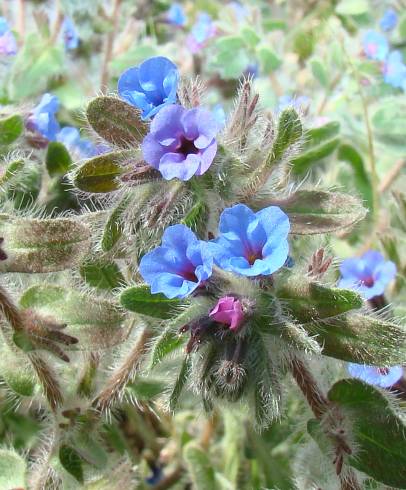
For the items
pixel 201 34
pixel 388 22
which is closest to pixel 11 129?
pixel 201 34

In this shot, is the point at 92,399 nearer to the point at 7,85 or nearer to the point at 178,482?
the point at 178,482

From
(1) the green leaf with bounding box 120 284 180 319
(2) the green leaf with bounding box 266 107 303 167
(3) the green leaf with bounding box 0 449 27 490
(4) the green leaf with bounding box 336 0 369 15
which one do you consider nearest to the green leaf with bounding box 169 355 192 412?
(1) the green leaf with bounding box 120 284 180 319

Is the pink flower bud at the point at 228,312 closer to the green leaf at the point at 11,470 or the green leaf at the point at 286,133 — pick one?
the green leaf at the point at 286,133

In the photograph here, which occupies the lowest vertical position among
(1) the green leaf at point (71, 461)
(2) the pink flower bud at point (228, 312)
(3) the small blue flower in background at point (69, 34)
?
(1) the green leaf at point (71, 461)

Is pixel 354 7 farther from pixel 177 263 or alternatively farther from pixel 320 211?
pixel 177 263

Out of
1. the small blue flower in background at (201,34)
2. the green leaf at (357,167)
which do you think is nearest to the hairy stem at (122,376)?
the green leaf at (357,167)

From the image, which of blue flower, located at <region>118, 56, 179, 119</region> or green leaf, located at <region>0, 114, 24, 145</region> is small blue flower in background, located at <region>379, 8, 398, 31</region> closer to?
green leaf, located at <region>0, 114, 24, 145</region>

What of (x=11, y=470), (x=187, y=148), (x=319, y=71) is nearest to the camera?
(x=187, y=148)
